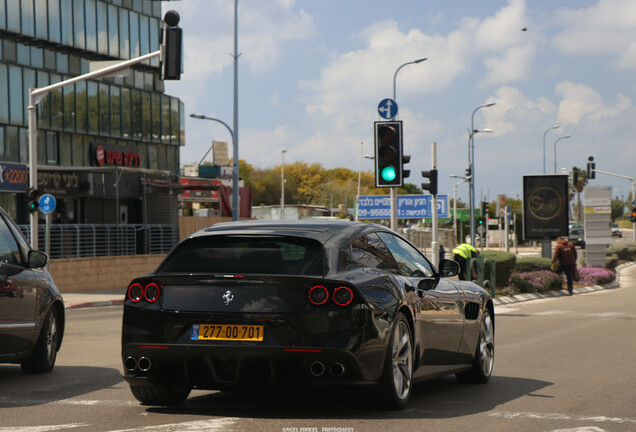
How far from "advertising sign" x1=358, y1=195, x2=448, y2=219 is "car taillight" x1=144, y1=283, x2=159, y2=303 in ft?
96.4

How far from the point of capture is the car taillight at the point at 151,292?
737cm

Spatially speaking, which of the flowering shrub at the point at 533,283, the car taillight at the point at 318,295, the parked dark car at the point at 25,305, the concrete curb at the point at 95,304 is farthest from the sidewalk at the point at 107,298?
the car taillight at the point at 318,295

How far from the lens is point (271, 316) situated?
23.2 feet

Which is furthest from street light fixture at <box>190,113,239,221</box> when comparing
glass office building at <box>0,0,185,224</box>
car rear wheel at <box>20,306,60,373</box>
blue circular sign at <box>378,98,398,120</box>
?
car rear wheel at <box>20,306,60,373</box>

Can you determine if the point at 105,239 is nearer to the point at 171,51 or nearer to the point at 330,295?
the point at 171,51

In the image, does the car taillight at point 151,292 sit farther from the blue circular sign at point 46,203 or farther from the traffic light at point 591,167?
the traffic light at point 591,167

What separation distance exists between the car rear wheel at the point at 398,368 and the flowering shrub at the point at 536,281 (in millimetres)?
24214

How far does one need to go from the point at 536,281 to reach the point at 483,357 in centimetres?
2312

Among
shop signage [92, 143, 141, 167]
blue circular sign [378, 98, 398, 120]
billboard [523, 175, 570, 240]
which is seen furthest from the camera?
shop signage [92, 143, 141, 167]

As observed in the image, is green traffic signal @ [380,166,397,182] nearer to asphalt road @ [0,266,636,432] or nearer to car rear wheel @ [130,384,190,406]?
asphalt road @ [0,266,636,432]

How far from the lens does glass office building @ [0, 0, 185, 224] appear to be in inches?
1762

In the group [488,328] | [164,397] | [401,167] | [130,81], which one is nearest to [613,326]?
[401,167]

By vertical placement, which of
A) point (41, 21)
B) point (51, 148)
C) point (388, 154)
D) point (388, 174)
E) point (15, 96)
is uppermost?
point (41, 21)

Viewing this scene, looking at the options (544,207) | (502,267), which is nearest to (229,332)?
(502,267)
